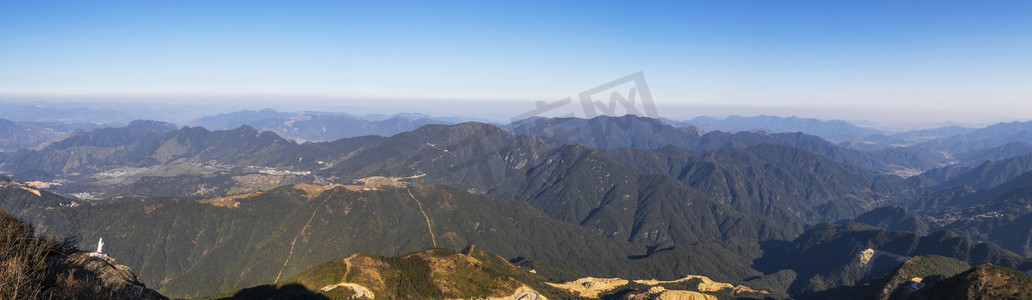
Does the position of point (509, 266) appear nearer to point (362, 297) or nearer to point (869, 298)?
point (362, 297)

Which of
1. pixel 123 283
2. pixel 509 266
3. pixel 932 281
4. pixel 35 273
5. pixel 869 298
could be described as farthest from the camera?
pixel 509 266

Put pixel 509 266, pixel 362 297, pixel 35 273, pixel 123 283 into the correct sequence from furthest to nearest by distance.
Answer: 1. pixel 509 266
2. pixel 362 297
3. pixel 123 283
4. pixel 35 273

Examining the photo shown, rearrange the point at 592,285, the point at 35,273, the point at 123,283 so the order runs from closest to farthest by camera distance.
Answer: the point at 35,273 < the point at 123,283 < the point at 592,285

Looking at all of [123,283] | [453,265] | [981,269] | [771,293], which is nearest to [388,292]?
[453,265]

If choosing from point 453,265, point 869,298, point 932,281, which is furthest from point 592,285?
point 932,281

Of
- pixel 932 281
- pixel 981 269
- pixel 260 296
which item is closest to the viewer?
pixel 260 296

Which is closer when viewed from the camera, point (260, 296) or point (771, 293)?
point (260, 296)

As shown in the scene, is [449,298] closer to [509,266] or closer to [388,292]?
[388,292]

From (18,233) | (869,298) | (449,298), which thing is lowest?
(869,298)

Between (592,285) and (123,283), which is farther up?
(123,283)
